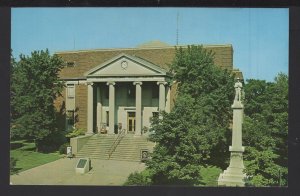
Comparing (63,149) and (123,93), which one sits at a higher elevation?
(123,93)

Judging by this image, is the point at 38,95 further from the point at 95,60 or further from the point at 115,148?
the point at 115,148

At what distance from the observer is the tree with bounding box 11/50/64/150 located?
18281mm

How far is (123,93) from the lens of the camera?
67.1ft

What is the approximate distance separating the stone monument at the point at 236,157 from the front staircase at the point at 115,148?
3567mm

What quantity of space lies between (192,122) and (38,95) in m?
7.36

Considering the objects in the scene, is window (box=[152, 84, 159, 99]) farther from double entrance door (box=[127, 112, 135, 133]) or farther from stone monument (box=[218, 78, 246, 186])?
stone monument (box=[218, 78, 246, 186])

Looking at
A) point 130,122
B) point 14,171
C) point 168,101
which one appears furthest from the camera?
point 130,122

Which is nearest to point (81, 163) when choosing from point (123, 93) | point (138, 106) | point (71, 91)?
point (71, 91)

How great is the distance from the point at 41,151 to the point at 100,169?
3045 mm

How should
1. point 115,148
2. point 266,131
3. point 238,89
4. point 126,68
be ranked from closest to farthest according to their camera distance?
point 266,131
point 238,89
point 115,148
point 126,68

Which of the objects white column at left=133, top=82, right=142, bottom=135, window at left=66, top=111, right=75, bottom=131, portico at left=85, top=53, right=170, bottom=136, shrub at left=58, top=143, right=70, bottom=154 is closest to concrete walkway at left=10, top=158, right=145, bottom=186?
shrub at left=58, top=143, right=70, bottom=154

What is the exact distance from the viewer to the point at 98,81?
1995 cm

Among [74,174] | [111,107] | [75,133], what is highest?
[111,107]

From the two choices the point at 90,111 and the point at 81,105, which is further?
the point at 81,105
